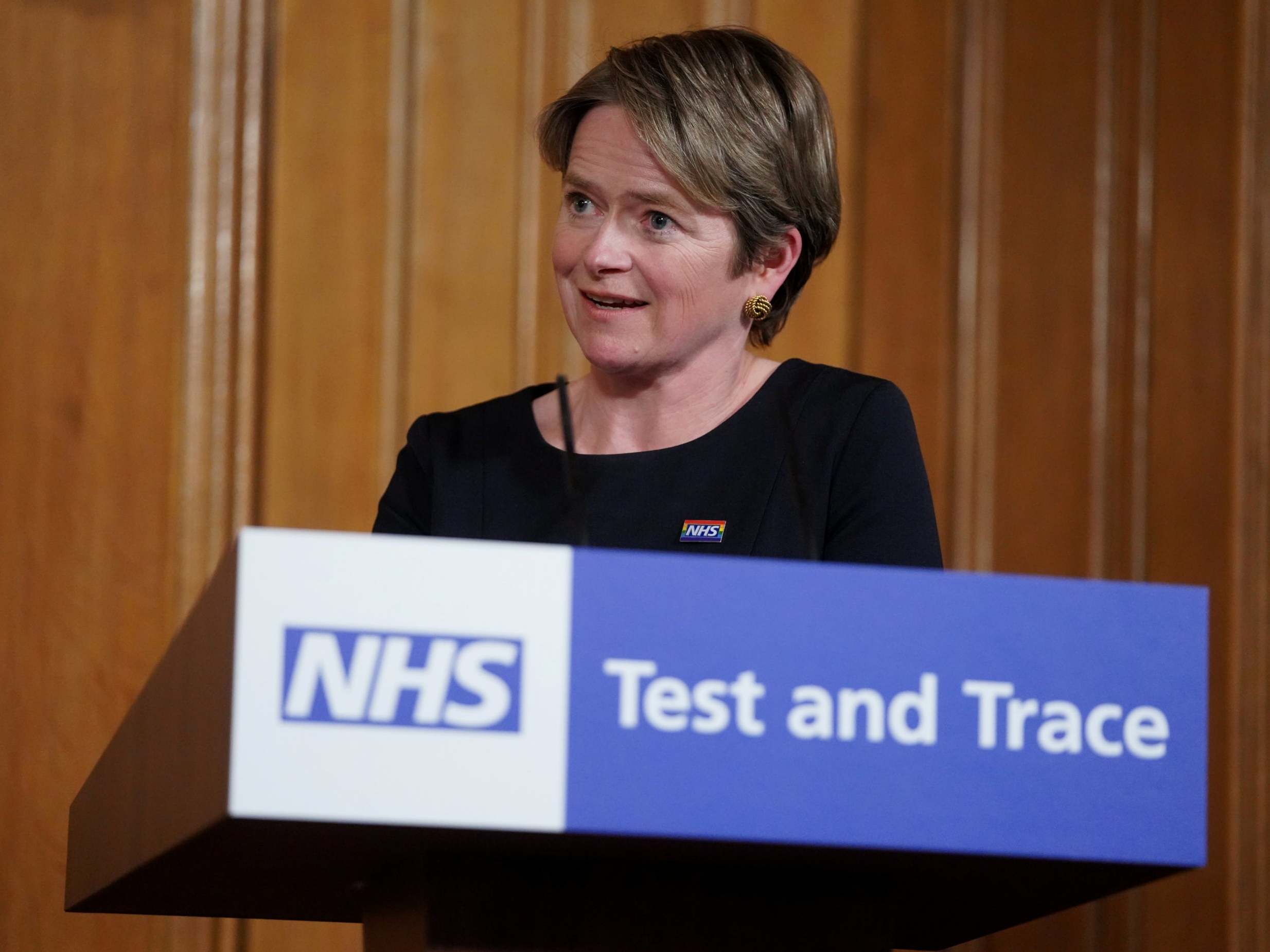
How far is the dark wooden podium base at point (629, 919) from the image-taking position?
40.2 inches

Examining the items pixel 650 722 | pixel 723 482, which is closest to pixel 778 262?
pixel 723 482

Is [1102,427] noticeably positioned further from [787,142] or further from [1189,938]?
[787,142]

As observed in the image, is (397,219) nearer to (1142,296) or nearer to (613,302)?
(613,302)

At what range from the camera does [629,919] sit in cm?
106

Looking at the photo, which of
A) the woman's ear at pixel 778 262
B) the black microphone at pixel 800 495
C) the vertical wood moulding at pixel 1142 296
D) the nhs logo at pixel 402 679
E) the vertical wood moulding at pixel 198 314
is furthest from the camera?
the vertical wood moulding at pixel 1142 296

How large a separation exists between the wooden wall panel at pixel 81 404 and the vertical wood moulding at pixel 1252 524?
6.75 feet

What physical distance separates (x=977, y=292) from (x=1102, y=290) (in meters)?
0.29

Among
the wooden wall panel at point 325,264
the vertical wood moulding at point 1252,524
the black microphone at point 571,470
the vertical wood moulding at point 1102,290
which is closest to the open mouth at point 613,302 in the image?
the black microphone at point 571,470

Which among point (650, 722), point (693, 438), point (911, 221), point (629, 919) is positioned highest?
point (911, 221)

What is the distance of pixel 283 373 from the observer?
277 cm

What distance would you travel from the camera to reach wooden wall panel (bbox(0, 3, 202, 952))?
258 cm

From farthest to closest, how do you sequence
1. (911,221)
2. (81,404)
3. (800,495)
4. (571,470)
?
(911,221), (81,404), (800,495), (571,470)

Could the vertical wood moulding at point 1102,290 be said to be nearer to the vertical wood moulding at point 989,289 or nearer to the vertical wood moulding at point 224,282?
the vertical wood moulding at point 989,289

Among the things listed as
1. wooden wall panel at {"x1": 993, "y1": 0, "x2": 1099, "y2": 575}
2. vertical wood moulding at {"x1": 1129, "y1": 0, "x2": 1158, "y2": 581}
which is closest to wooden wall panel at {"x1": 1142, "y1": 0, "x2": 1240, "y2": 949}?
vertical wood moulding at {"x1": 1129, "y1": 0, "x2": 1158, "y2": 581}
